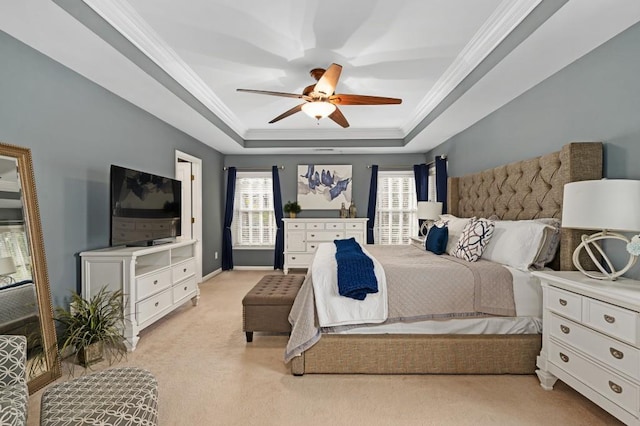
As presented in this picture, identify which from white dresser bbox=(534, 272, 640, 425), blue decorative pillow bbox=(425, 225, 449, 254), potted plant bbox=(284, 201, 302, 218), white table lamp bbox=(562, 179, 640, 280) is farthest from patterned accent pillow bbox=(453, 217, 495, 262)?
potted plant bbox=(284, 201, 302, 218)

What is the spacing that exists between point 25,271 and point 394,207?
5.51 meters

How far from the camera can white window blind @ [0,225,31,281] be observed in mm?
2154

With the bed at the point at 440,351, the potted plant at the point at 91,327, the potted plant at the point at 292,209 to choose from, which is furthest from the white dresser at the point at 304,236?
the bed at the point at 440,351

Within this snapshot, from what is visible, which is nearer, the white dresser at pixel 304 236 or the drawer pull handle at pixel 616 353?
the drawer pull handle at pixel 616 353

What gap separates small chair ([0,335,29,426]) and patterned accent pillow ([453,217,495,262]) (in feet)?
9.39

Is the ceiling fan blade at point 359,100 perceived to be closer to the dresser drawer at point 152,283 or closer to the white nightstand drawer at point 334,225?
the dresser drawer at point 152,283

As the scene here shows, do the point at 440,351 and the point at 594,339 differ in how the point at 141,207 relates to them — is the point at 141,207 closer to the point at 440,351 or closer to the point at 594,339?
the point at 440,351

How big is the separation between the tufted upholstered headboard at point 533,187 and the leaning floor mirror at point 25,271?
3596mm

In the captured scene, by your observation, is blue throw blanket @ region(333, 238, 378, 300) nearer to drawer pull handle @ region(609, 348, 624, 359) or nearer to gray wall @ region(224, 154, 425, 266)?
drawer pull handle @ region(609, 348, 624, 359)

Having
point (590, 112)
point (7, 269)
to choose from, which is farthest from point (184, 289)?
point (590, 112)

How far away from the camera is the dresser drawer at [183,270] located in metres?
3.64

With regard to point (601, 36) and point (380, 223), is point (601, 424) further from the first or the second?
point (380, 223)

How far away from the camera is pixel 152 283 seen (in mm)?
3168

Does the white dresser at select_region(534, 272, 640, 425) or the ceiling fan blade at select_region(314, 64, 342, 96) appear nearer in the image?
the white dresser at select_region(534, 272, 640, 425)
